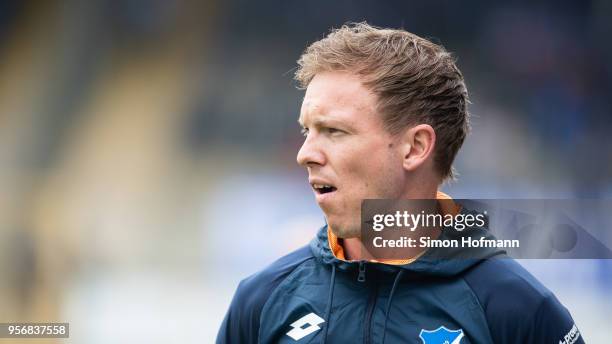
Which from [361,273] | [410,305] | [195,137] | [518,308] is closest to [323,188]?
[361,273]

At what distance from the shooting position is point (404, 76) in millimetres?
1480

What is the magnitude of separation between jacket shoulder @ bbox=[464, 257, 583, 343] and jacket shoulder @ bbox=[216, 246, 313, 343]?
0.38 meters

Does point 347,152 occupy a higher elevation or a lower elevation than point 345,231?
higher

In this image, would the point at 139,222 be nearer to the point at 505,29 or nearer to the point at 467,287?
the point at 505,29

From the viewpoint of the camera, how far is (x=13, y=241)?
4930 millimetres

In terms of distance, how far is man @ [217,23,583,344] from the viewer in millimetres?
1355

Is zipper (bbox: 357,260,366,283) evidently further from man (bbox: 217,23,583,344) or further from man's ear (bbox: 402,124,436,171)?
man's ear (bbox: 402,124,436,171)

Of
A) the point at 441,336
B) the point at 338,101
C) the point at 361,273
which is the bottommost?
the point at 441,336

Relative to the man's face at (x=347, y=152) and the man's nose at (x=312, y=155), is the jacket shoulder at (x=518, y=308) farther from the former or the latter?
the man's nose at (x=312, y=155)

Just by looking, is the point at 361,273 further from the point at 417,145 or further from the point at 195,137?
the point at 195,137

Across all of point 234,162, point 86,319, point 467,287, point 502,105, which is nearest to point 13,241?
point 86,319

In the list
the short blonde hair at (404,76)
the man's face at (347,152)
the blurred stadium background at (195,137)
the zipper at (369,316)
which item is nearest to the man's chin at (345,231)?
the man's face at (347,152)

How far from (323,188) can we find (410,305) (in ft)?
0.98

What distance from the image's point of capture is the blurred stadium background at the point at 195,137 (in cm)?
486
